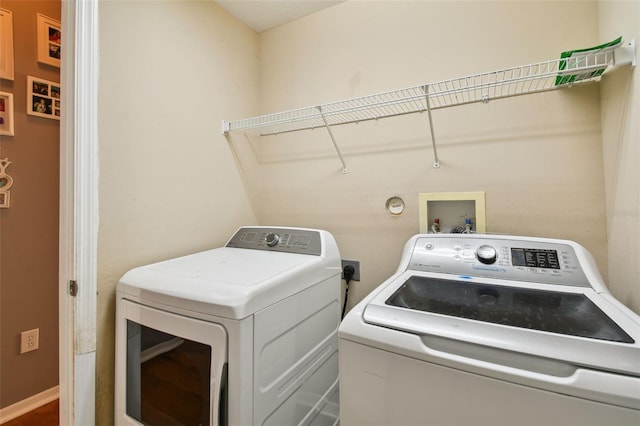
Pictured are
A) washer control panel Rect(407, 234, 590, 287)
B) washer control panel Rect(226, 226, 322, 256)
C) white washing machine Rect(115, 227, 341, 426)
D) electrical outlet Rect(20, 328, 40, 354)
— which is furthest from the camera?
electrical outlet Rect(20, 328, 40, 354)

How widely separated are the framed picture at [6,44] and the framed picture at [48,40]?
0.42 feet

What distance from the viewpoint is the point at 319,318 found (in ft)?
4.07

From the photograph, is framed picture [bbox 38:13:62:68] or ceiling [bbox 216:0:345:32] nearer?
ceiling [bbox 216:0:345:32]

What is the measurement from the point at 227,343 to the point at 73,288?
0.70 meters

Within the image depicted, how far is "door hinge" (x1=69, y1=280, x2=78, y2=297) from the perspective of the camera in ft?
3.48

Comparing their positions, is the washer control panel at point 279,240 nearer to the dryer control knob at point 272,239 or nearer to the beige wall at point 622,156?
the dryer control knob at point 272,239

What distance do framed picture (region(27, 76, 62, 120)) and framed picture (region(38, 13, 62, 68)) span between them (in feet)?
0.46

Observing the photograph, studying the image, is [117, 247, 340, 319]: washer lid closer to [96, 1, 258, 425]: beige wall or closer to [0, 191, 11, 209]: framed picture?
[96, 1, 258, 425]: beige wall

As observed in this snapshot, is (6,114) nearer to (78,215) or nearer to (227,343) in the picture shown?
(78,215)

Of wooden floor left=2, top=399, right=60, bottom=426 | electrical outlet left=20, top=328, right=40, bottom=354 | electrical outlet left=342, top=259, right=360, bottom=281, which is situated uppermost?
electrical outlet left=342, top=259, right=360, bottom=281

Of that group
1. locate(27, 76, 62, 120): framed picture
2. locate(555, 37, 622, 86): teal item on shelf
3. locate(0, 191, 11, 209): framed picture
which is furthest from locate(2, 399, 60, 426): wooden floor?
locate(555, 37, 622, 86): teal item on shelf

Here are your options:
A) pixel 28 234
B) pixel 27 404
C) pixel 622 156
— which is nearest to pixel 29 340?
pixel 27 404

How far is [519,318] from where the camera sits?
0.70m

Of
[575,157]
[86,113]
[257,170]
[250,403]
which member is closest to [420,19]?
[575,157]
